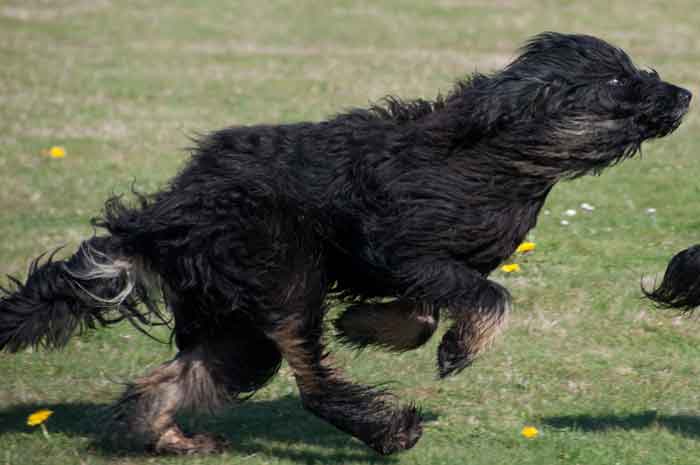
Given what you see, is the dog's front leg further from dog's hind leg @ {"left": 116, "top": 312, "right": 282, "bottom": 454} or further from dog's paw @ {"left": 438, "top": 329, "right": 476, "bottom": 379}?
dog's hind leg @ {"left": 116, "top": 312, "right": 282, "bottom": 454}

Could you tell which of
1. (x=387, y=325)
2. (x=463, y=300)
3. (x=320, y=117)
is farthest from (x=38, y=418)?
(x=320, y=117)

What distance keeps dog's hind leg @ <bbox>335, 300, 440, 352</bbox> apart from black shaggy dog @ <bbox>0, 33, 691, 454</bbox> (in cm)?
10

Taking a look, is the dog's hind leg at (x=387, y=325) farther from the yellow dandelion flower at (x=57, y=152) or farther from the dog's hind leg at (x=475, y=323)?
the yellow dandelion flower at (x=57, y=152)

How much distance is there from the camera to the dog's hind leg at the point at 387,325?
572 cm

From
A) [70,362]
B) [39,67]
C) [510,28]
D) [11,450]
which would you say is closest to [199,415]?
[11,450]

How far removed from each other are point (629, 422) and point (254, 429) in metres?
1.86

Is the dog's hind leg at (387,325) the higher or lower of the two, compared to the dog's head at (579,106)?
lower

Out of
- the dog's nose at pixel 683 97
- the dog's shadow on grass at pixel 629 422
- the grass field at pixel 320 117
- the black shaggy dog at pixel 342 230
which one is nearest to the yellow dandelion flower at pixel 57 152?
the grass field at pixel 320 117

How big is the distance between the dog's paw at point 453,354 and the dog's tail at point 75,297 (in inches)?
51.1

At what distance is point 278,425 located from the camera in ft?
20.3

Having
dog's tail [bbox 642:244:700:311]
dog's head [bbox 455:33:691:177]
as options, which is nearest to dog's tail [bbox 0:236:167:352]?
dog's head [bbox 455:33:691:177]

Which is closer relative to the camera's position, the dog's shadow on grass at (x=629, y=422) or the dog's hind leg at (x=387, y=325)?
the dog's hind leg at (x=387, y=325)

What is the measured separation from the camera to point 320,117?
43.5 ft

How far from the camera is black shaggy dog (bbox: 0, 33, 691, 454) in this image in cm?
524
